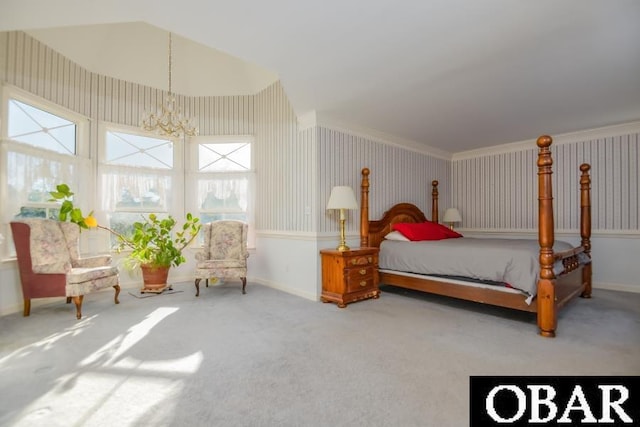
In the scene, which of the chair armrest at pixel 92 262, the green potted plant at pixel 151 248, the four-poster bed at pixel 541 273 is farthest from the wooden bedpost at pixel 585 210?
the chair armrest at pixel 92 262

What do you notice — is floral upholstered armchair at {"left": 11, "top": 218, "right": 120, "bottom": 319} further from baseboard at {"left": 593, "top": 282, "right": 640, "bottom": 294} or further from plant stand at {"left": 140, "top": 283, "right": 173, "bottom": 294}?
baseboard at {"left": 593, "top": 282, "right": 640, "bottom": 294}

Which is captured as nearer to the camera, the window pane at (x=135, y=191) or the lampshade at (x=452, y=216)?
the window pane at (x=135, y=191)

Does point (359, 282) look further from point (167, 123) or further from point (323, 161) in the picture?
point (167, 123)

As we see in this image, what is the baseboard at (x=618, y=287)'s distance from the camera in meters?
4.34

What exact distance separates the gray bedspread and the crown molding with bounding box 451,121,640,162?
7.20 ft

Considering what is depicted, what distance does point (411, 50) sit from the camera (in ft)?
8.87

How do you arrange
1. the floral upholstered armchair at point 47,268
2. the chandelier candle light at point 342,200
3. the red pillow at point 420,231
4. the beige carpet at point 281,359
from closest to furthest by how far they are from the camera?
the beige carpet at point 281,359
the floral upholstered armchair at point 47,268
the chandelier candle light at point 342,200
the red pillow at point 420,231

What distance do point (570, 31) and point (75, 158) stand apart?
563 cm

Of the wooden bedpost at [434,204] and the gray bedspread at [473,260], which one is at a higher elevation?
the wooden bedpost at [434,204]

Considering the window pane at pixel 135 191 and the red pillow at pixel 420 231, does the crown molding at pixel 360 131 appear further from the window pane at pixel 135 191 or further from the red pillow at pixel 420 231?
the window pane at pixel 135 191

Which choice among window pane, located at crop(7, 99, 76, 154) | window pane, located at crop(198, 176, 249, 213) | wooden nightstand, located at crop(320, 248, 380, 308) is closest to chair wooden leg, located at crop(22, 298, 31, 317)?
window pane, located at crop(7, 99, 76, 154)

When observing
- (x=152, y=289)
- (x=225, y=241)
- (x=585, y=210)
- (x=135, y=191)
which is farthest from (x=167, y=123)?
(x=585, y=210)

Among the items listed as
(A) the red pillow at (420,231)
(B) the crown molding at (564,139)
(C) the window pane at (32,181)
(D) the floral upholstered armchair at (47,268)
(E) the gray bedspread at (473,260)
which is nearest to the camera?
(E) the gray bedspread at (473,260)

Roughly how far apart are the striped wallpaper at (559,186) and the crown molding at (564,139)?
2.0 inches
